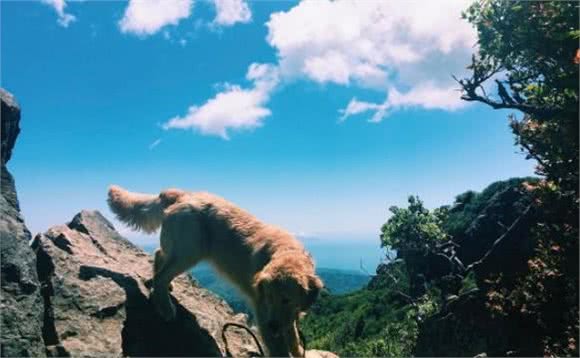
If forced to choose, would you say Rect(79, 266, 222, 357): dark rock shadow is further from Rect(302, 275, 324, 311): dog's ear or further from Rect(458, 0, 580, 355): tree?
Rect(458, 0, 580, 355): tree

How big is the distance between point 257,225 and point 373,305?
1387 inches

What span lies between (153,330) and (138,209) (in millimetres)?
2392

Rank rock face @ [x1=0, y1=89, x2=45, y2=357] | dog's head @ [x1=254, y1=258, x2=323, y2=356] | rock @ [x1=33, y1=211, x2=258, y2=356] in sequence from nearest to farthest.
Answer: rock face @ [x1=0, y1=89, x2=45, y2=357], rock @ [x1=33, y1=211, x2=258, y2=356], dog's head @ [x1=254, y1=258, x2=323, y2=356]

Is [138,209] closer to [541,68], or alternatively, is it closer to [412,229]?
[541,68]

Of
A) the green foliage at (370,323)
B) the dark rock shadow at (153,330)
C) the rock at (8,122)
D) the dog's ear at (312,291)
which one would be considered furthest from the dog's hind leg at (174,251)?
the green foliage at (370,323)

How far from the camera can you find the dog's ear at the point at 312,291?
6613 millimetres

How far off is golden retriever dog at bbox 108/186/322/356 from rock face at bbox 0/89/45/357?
2219 mm

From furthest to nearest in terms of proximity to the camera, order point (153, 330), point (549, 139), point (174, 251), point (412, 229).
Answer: point (412, 229) < point (549, 139) < point (174, 251) < point (153, 330)

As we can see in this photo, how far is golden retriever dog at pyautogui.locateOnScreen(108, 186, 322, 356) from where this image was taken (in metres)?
6.60

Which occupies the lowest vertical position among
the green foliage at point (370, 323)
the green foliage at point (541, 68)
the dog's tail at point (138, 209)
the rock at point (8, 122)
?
the green foliage at point (370, 323)

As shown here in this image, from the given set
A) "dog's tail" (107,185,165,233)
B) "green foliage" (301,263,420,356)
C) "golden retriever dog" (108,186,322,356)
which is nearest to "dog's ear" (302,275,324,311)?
"golden retriever dog" (108,186,322,356)

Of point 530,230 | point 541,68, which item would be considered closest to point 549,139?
point 541,68

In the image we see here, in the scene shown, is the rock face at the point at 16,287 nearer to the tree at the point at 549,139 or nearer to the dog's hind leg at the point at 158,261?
the dog's hind leg at the point at 158,261

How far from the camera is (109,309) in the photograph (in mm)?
6957
